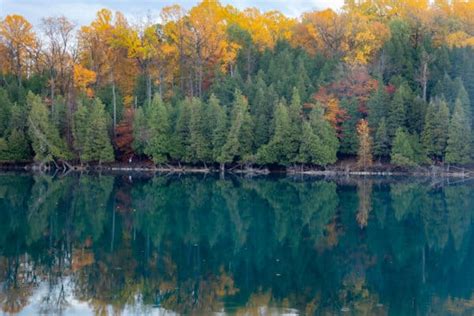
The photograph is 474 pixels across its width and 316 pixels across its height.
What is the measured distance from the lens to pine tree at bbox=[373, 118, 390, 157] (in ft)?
178

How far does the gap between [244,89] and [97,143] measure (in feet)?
46.2

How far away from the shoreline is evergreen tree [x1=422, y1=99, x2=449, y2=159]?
1.62m

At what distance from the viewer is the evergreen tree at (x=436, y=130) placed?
53.8 metres

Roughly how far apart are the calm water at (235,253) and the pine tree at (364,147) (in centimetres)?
1382

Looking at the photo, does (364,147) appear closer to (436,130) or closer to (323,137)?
(323,137)

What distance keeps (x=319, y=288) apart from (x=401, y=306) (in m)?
2.29

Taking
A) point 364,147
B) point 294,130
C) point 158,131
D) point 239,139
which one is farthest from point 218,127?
point 364,147

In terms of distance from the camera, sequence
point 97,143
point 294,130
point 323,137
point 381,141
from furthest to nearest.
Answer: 1. point 97,143
2. point 294,130
3. point 323,137
4. point 381,141

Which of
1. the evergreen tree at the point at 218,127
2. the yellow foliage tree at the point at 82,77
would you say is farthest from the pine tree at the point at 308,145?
the yellow foliage tree at the point at 82,77

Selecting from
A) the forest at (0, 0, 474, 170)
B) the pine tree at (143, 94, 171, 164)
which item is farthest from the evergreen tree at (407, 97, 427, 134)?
the pine tree at (143, 94, 171, 164)

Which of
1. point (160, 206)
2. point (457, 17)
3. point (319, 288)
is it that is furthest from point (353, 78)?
point (319, 288)

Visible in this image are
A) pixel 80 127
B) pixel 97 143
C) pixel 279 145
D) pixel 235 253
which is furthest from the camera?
pixel 80 127

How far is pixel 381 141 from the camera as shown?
179 feet

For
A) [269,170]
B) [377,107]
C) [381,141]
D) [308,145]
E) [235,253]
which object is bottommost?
[235,253]
